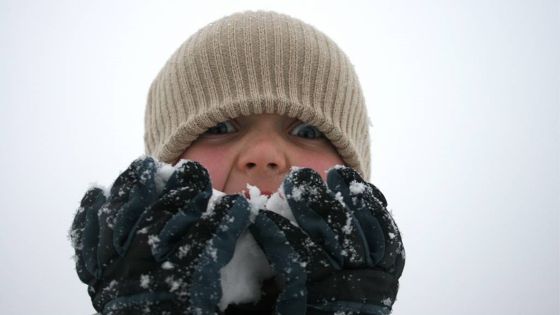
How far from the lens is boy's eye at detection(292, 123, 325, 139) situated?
112 cm

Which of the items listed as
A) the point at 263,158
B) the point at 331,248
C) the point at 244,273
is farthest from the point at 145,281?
the point at 263,158

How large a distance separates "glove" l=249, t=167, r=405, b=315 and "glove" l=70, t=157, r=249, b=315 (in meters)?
0.07

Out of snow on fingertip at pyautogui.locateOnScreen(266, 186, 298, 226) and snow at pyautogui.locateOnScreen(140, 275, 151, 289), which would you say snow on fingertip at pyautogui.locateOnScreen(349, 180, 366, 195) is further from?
snow at pyautogui.locateOnScreen(140, 275, 151, 289)

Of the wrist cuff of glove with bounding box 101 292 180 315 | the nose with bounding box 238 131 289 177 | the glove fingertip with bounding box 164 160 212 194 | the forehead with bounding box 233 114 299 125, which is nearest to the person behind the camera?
the wrist cuff of glove with bounding box 101 292 180 315

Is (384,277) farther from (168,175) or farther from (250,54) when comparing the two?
(250,54)

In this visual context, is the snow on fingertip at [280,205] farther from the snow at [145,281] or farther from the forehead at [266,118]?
the forehead at [266,118]

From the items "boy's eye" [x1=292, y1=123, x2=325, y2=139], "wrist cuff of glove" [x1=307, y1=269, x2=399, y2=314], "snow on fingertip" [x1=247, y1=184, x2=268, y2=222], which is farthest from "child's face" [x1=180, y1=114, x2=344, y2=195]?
"wrist cuff of glove" [x1=307, y1=269, x2=399, y2=314]

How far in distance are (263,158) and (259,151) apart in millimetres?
22

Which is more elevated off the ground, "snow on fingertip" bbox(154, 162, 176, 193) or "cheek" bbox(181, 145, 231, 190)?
"cheek" bbox(181, 145, 231, 190)

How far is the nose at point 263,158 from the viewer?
37.3 inches

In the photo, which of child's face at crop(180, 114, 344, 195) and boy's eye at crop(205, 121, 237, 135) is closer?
child's face at crop(180, 114, 344, 195)

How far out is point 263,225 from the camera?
0.59 metres

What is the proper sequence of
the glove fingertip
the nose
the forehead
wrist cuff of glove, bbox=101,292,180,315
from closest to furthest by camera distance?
wrist cuff of glove, bbox=101,292,180,315, the glove fingertip, the nose, the forehead

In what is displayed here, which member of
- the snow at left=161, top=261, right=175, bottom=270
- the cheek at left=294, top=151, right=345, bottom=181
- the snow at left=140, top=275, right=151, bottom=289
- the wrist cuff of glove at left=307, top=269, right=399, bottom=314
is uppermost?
the cheek at left=294, top=151, right=345, bottom=181
